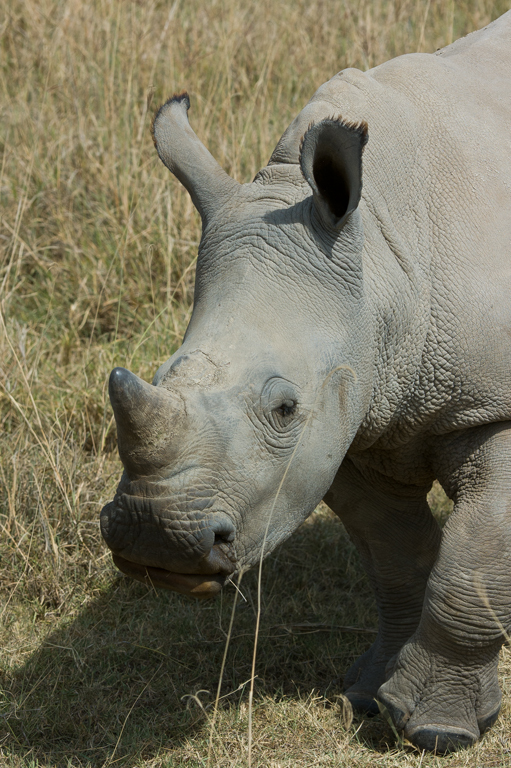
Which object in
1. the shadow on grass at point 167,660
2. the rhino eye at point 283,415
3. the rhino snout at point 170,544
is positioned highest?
the rhino eye at point 283,415

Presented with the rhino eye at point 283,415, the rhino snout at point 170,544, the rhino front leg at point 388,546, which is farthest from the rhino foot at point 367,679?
the rhino eye at point 283,415

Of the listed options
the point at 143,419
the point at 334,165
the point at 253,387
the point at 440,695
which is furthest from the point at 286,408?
the point at 440,695

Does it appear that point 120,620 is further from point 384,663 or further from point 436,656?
point 436,656

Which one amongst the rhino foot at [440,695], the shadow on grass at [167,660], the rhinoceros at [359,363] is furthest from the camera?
the shadow on grass at [167,660]

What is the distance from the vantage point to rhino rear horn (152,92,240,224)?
3.38m

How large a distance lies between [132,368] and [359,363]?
2616 millimetres

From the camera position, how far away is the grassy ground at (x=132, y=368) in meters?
3.88

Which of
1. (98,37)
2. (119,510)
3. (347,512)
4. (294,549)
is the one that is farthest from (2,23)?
(119,510)

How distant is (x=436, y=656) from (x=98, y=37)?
5.46m

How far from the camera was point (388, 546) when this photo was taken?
163 inches

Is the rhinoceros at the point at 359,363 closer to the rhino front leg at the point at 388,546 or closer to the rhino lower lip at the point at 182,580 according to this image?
the rhino lower lip at the point at 182,580

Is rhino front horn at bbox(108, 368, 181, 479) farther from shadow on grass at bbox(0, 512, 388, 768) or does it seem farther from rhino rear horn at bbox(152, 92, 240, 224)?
shadow on grass at bbox(0, 512, 388, 768)

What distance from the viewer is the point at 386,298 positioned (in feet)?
10.7

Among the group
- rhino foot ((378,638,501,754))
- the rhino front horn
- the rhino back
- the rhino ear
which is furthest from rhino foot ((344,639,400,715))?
the rhino ear
